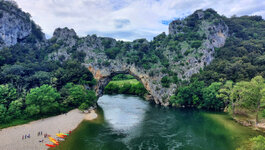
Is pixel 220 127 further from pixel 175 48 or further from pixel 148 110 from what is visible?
pixel 175 48

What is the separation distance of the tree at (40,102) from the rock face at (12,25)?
31712 millimetres

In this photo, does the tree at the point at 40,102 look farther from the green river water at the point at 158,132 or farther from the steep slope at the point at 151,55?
the steep slope at the point at 151,55

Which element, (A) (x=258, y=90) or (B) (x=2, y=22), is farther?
(B) (x=2, y=22)

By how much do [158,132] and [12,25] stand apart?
68.0 meters

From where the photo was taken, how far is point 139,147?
2817 centimetres

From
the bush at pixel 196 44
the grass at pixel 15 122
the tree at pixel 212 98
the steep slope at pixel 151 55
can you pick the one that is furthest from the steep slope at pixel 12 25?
the bush at pixel 196 44

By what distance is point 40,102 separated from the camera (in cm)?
3944

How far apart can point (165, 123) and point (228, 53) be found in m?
47.0

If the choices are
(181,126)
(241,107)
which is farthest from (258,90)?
(181,126)

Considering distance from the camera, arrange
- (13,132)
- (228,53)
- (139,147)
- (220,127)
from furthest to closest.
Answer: (228,53) < (220,127) < (13,132) < (139,147)

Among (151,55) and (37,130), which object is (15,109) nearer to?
(37,130)

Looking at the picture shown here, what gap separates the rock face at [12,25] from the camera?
58750mm

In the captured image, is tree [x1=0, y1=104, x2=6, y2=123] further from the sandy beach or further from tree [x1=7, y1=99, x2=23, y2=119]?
the sandy beach

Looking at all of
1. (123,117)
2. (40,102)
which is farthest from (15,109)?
(123,117)
